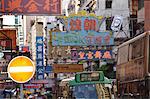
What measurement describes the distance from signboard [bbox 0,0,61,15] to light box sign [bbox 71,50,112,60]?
1691 centimetres

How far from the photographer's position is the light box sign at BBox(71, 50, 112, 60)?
28.1 m

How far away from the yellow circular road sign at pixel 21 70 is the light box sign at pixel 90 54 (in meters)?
19.1

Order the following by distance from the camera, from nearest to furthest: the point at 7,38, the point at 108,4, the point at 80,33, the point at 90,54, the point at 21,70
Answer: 1. the point at 21,70
2. the point at 7,38
3. the point at 80,33
4. the point at 90,54
5. the point at 108,4

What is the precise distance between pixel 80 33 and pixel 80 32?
0.11 metres

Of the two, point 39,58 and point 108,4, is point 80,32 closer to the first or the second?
point 108,4

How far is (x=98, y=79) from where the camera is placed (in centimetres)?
1677

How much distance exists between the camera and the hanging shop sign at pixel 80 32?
84.6 ft

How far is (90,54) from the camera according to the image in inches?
1112

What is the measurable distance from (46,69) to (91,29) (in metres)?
19.3

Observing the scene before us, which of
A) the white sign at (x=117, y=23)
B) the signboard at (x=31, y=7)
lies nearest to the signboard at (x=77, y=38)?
the white sign at (x=117, y=23)

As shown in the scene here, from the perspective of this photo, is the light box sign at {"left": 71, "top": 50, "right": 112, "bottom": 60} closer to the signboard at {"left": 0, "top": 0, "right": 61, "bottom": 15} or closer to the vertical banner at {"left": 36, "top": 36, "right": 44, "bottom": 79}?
the signboard at {"left": 0, "top": 0, "right": 61, "bottom": 15}

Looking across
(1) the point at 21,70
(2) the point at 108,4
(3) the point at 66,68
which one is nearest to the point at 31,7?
(1) the point at 21,70

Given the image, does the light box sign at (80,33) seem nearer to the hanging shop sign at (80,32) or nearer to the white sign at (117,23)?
the hanging shop sign at (80,32)

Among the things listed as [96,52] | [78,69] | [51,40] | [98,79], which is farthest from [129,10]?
[98,79]
